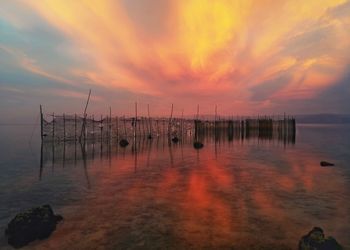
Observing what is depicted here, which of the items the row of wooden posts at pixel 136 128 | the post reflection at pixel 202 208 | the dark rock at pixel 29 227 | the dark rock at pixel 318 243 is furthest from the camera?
the row of wooden posts at pixel 136 128

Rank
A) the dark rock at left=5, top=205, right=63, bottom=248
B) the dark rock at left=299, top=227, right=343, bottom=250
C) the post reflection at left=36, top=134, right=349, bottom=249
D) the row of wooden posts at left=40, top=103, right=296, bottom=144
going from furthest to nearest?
the row of wooden posts at left=40, top=103, right=296, bottom=144, the post reflection at left=36, top=134, right=349, bottom=249, the dark rock at left=5, top=205, right=63, bottom=248, the dark rock at left=299, top=227, right=343, bottom=250

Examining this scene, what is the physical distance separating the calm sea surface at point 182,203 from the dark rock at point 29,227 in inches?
10.3

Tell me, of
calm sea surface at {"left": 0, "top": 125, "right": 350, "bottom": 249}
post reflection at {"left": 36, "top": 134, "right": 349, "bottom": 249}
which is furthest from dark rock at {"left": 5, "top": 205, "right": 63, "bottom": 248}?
post reflection at {"left": 36, "top": 134, "right": 349, "bottom": 249}

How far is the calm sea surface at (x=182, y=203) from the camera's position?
921 centimetres

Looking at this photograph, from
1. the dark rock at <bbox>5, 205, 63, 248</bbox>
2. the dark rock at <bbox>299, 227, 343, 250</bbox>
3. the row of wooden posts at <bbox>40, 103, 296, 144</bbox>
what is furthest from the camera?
the row of wooden posts at <bbox>40, 103, 296, 144</bbox>

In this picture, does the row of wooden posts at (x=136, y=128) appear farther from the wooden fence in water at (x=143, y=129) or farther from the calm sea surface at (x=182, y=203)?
the calm sea surface at (x=182, y=203)

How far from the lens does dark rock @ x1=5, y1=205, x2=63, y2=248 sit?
29.0 feet

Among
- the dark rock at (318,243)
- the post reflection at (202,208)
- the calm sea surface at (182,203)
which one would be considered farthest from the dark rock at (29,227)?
the dark rock at (318,243)

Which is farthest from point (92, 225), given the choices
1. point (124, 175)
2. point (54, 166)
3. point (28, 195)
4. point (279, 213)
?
point (54, 166)

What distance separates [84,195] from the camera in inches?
564

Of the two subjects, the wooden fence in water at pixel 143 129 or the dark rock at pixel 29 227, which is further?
the wooden fence in water at pixel 143 129

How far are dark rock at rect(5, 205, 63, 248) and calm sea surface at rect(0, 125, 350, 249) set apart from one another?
0.26m

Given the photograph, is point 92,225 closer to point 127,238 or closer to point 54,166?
point 127,238

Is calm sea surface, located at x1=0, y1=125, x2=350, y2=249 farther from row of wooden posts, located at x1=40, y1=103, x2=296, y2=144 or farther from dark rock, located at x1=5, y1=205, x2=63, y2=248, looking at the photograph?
row of wooden posts, located at x1=40, y1=103, x2=296, y2=144
